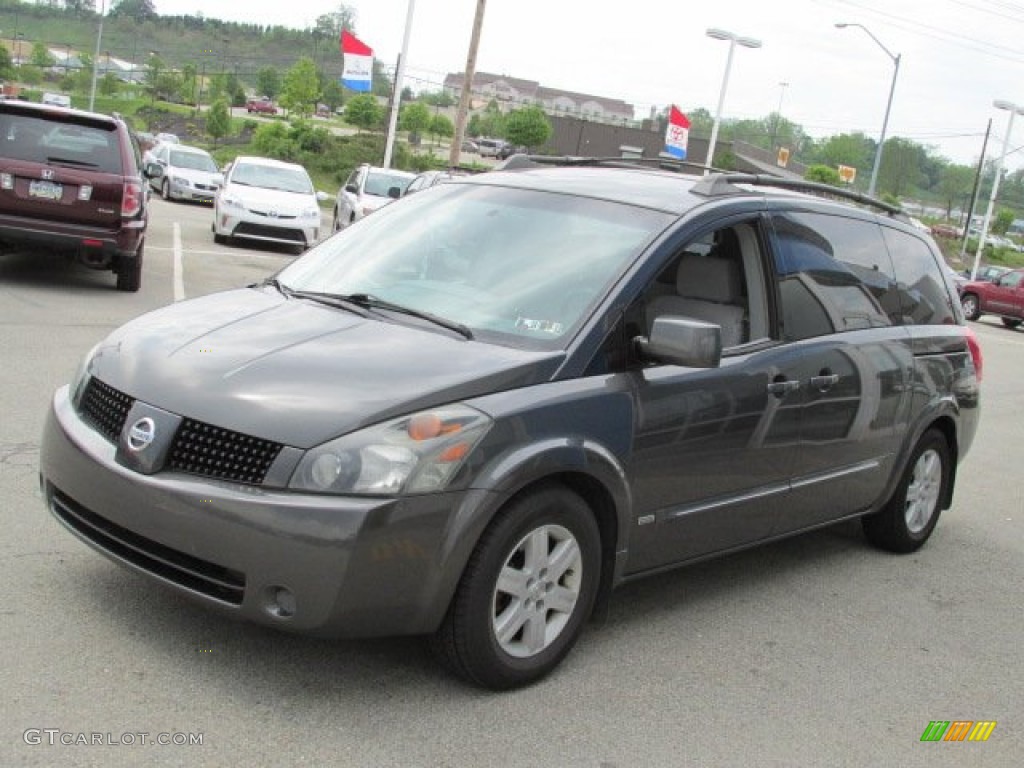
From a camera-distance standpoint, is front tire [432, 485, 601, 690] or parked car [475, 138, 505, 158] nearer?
front tire [432, 485, 601, 690]

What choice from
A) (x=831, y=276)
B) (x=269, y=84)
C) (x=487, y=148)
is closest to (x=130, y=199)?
(x=831, y=276)

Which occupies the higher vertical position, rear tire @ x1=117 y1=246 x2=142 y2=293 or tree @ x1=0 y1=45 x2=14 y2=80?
tree @ x1=0 y1=45 x2=14 y2=80

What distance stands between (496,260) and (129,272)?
853 centimetres

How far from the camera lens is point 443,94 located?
151 m

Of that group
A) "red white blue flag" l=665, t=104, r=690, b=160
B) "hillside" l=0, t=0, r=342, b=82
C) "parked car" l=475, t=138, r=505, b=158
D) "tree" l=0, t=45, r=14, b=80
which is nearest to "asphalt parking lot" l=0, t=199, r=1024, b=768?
"red white blue flag" l=665, t=104, r=690, b=160

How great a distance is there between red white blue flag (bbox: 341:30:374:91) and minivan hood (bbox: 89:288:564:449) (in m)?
24.5

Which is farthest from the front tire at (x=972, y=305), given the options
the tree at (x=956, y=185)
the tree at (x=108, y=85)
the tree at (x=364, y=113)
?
the tree at (x=956, y=185)

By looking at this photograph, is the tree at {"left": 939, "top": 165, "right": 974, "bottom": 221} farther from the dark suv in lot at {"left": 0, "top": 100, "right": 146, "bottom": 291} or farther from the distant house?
the dark suv in lot at {"left": 0, "top": 100, "right": 146, "bottom": 291}

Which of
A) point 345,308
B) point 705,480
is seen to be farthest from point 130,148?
point 705,480

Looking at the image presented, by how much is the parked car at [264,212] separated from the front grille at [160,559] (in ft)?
49.6

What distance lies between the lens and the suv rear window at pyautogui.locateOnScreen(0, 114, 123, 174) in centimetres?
1122

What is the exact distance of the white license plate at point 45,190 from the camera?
11.1m

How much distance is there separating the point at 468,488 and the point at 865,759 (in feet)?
5.22

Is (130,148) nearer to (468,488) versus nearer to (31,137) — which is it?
(31,137)
